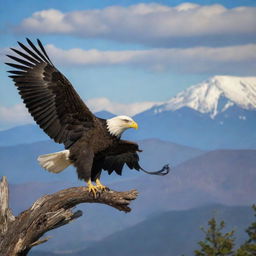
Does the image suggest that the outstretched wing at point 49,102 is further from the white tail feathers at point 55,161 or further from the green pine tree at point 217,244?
the green pine tree at point 217,244

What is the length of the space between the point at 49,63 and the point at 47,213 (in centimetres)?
252

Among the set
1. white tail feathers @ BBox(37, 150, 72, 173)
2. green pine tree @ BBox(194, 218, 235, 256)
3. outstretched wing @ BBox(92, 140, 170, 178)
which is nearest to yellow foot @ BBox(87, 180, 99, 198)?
white tail feathers @ BBox(37, 150, 72, 173)

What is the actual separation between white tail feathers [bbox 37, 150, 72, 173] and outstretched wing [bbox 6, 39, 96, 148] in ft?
0.61

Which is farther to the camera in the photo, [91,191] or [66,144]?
[66,144]

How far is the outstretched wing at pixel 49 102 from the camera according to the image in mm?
9242

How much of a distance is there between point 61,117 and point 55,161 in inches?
25.7

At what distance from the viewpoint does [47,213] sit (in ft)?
25.9

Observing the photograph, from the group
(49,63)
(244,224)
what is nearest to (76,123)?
(49,63)

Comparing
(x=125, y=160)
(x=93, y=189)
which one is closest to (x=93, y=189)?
(x=93, y=189)

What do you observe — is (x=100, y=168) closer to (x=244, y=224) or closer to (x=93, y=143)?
(x=93, y=143)

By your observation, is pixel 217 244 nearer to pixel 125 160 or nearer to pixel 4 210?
pixel 125 160

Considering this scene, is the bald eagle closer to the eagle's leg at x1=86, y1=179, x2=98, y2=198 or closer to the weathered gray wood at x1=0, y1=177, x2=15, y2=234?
the eagle's leg at x1=86, y1=179, x2=98, y2=198

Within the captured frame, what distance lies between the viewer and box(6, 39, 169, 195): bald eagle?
9.10 m

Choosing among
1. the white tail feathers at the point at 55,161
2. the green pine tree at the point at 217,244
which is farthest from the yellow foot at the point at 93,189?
the green pine tree at the point at 217,244
